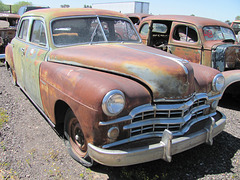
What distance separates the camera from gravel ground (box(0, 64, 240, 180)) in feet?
8.41

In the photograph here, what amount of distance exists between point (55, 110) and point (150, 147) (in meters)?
1.33

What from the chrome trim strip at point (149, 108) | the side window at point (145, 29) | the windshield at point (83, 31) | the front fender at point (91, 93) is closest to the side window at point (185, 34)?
the side window at point (145, 29)

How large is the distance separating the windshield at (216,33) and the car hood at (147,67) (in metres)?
3.34

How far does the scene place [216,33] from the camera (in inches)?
230

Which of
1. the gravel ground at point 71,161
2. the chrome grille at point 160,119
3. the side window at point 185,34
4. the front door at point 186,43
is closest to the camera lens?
the chrome grille at point 160,119

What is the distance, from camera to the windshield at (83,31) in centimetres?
339

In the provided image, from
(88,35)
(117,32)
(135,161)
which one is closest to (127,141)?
(135,161)

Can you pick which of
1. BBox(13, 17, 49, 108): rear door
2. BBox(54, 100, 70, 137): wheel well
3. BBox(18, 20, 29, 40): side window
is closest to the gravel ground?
BBox(54, 100, 70, 137): wheel well

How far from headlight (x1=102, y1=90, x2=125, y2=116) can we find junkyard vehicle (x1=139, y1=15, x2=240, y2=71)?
153 inches

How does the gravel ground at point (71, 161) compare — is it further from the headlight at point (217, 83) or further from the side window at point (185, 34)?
the side window at point (185, 34)

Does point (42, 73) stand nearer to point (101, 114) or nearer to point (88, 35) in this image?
point (88, 35)

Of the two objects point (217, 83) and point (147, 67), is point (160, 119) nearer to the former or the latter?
point (147, 67)

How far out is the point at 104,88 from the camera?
6.89 ft

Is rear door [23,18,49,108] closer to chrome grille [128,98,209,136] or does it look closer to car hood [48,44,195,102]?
car hood [48,44,195,102]
